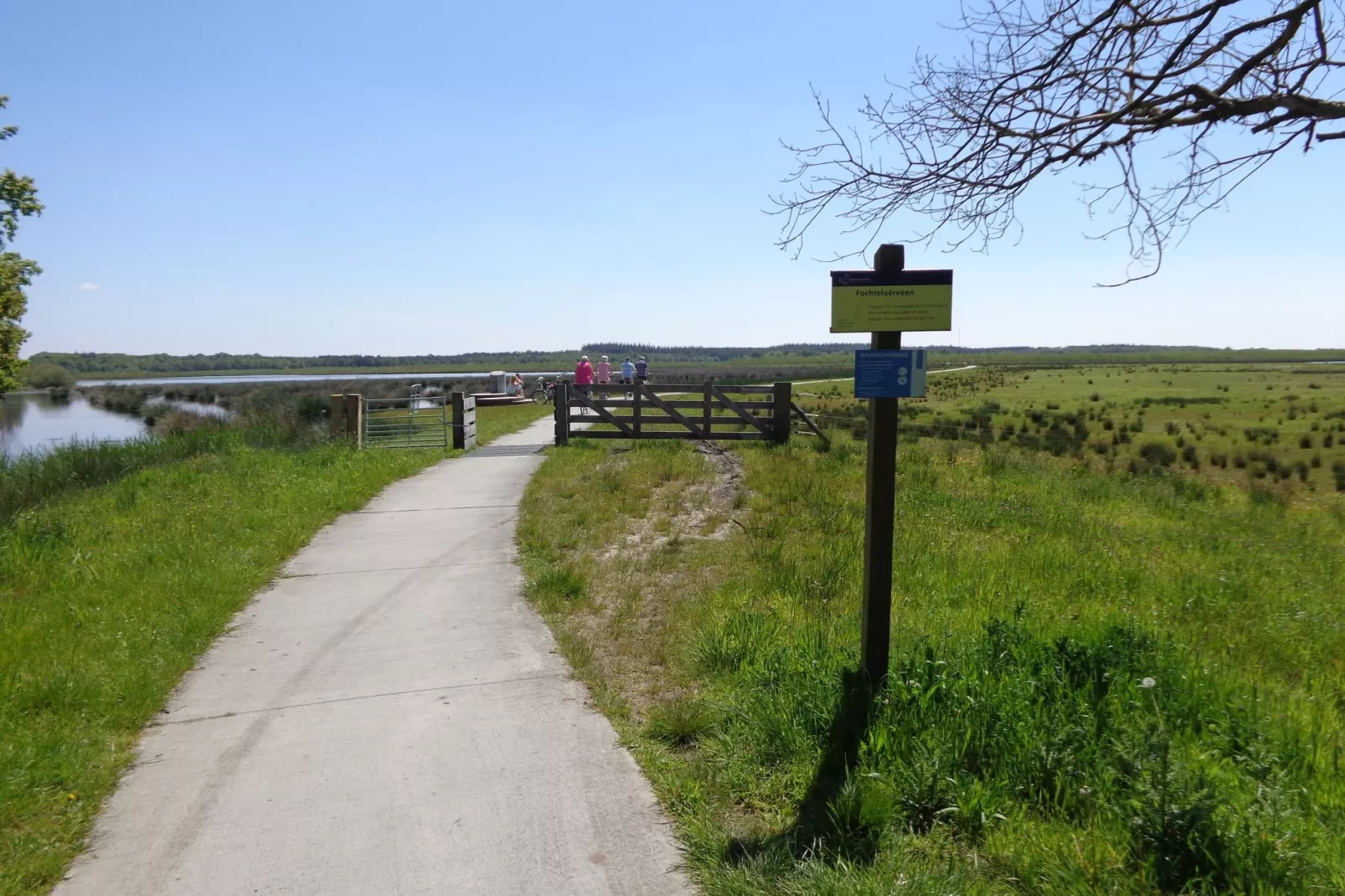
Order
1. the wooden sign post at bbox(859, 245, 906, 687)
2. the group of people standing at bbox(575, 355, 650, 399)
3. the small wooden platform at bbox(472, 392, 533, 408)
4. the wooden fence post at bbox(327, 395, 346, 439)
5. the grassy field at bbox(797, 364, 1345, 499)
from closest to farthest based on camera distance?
1. the wooden sign post at bbox(859, 245, 906, 687)
2. the wooden fence post at bbox(327, 395, 346, 439)
3. the grassy field at bbox(797, 364, 1345, 499)
4. the group of people standing at bbox(575, 355, 650, 399)
5. the small wooden platform at bbox(472, 392, 533, 408)

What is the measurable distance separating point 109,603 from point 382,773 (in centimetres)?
395

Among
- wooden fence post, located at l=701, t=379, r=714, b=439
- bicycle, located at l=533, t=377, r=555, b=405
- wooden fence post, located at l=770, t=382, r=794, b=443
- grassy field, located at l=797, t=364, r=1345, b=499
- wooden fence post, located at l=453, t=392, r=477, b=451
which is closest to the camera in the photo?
wooden fence post, located at l=701, t=379, r=714, b=439

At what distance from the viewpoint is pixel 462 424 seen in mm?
18250

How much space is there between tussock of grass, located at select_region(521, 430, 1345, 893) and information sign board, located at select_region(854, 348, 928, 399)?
1.50m

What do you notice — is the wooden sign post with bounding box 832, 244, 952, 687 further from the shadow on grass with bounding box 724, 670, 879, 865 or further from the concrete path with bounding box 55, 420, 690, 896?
the concrete path with bounding box 55, 420, 690, 896

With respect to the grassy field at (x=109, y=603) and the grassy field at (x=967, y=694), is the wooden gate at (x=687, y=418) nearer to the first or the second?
the grassy field at (x=109, y=603)

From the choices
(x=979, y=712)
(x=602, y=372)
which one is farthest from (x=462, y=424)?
(x=979, y=712)

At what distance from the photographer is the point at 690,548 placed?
30.1 ft

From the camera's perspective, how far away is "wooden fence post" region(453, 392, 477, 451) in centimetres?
1825

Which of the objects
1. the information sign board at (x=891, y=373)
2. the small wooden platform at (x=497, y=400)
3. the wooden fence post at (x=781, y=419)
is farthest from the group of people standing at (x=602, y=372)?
the information sign board at (x=891, y=373)

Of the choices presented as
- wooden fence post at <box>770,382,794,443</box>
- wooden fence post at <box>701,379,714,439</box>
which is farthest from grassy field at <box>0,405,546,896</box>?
wooden fence post at <box>770,382,794,443</box>

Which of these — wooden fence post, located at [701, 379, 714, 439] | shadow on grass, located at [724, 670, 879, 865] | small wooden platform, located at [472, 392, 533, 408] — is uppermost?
wooden fence post, located at [701, 379, 714, 439]

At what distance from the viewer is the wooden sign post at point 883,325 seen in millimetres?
4570

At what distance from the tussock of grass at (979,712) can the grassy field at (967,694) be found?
0.05 ft
